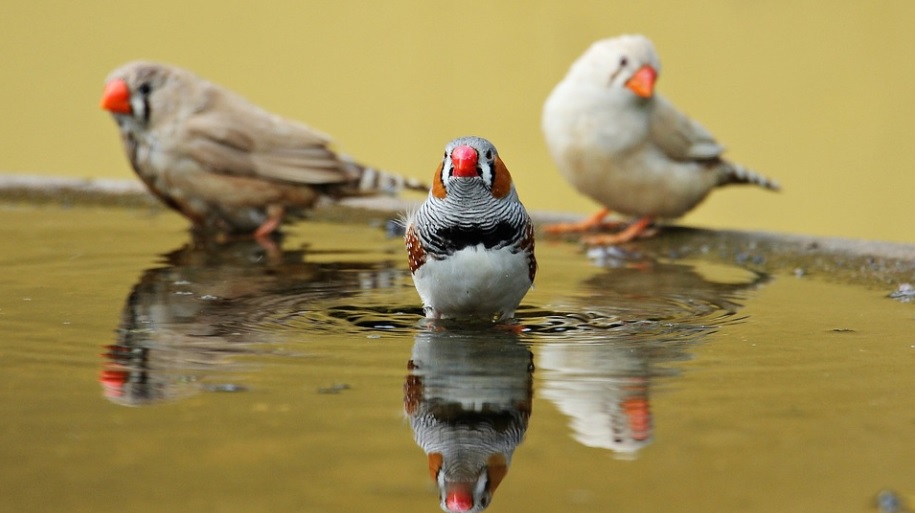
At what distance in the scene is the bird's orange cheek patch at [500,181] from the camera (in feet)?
11.3

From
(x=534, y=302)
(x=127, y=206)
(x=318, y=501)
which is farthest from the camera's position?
(x=127, y=206)

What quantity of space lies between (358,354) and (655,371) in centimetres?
69

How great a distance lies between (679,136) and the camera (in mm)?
5773

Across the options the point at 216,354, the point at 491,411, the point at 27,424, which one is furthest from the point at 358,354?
the point at 27,424

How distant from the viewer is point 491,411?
2633mm

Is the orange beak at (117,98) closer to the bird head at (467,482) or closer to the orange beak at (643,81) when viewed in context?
the orange beak at (643,81)

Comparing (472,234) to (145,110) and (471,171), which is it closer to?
(471,171)

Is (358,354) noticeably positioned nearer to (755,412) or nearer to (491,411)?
(491,411)

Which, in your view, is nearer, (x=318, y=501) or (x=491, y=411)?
(x=318, y=501)

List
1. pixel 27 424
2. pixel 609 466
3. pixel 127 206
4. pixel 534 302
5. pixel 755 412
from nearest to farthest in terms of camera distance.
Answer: pixel 609 466 → pixel 27 424 → pixel 755 412 → pixel 534 302 → pixel 127 206

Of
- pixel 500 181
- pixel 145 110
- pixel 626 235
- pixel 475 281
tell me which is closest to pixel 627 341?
pixel 475 281

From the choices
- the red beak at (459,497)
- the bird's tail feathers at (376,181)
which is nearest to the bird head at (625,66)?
the bird's tail feathers at (376,181)

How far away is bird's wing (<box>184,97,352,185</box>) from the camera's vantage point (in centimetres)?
545

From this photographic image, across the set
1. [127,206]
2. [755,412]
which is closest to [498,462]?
[755,412]
